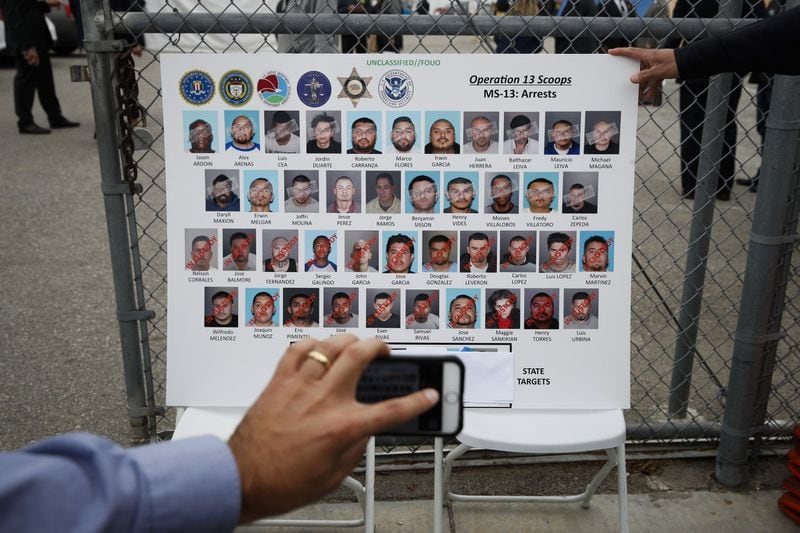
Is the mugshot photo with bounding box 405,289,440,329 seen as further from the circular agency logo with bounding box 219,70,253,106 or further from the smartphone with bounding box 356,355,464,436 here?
the smartphone with bounding box 356,355,464,436

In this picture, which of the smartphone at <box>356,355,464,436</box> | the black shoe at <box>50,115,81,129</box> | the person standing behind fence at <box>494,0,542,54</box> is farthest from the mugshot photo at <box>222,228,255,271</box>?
the black shoe at <box>50,115,81,129</box>

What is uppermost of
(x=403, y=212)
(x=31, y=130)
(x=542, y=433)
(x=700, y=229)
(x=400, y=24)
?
(x=400, y=24)

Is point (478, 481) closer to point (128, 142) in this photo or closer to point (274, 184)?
point (274, 184)

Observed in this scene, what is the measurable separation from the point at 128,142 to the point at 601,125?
61.2 inches

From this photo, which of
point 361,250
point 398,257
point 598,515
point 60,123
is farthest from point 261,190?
point 60,123

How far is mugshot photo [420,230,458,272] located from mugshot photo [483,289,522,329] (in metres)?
0.15

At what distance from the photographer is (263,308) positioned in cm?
252

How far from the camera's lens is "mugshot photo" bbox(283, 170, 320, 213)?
2465 mm

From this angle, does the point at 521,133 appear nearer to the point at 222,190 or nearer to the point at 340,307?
the point at 340,307

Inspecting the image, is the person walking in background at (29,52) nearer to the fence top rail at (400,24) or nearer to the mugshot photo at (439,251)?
the fence top rail at (400,24)

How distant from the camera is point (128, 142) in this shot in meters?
2.69

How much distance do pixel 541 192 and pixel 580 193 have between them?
12 cm

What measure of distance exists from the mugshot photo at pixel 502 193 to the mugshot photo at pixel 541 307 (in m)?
0.28

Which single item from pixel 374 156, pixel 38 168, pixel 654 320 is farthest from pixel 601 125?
pixel 38 168
